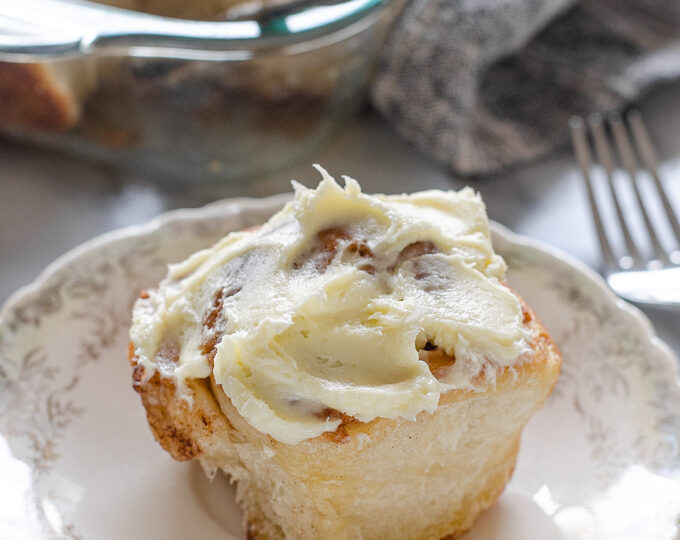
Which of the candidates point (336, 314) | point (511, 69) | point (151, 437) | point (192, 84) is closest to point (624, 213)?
point (511, 69)

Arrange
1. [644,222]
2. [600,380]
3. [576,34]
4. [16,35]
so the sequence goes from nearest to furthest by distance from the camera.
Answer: [600,380], [16,35], [644,222], [576,34]

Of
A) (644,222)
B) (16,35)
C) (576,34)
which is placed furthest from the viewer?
(576,34)

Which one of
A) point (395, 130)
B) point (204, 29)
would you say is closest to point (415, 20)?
point (395, 130)

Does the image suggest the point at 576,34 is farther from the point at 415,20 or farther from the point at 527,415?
Result: the point at 527,415

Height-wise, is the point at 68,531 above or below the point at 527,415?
above

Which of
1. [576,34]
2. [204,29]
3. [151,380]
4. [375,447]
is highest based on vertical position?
[204,29]

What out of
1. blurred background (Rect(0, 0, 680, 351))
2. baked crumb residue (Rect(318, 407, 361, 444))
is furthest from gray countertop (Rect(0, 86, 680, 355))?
baked crumb residue (Rect(318, 407, 361, 444))

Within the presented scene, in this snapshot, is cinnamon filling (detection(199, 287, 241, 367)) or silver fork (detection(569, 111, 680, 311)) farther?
silver fork (detection(569, 111, 680, 311))

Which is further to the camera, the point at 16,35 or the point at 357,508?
the point at 16,35

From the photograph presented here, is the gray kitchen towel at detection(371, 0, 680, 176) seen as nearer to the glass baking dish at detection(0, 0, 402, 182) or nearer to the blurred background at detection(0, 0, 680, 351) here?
the blurred background at detection(0, 0, 680, 351)
